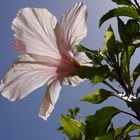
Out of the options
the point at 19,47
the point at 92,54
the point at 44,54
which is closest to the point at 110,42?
the point at 92,54

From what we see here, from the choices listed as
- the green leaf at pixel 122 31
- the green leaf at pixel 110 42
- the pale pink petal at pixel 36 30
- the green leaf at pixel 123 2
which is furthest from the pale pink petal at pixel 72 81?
the green leaf at pixel 123 2

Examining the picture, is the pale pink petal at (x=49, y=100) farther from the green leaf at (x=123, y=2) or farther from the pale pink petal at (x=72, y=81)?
the green leaf at (x=123, y=2)

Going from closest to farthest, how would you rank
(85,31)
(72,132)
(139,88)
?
(139,88) → (85,31) → (72,132)

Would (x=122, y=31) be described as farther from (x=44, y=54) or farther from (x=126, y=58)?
(x=44, y=54)

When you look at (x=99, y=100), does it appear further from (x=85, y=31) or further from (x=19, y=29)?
(x=19, y=29)

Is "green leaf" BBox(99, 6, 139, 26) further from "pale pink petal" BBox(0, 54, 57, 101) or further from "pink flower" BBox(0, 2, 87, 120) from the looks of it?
"pale pink petal" BBox(0, 54, 57, 101)

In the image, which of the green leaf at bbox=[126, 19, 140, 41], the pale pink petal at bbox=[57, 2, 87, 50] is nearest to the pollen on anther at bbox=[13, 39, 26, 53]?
the pale pink petal at bbox=[57, 2, 87, 50]

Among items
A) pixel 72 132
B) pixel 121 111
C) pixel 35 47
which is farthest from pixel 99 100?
pixel 35 47
